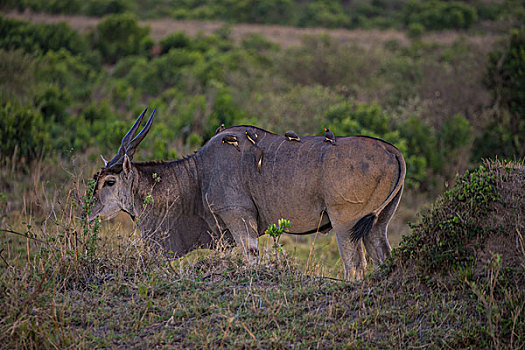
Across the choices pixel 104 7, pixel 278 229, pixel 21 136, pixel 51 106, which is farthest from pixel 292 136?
pixel 104 7

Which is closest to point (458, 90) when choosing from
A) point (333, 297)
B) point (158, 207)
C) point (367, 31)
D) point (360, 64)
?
point (360, 64)

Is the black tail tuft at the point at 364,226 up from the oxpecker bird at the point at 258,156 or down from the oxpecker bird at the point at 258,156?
down

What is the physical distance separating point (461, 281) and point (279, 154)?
7.66 feet

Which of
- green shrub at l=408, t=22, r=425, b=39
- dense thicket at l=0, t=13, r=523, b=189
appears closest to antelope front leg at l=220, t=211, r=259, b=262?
dense thicket at l=0, t=13, r=523, b=189

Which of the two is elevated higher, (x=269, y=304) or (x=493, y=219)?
(x=493, y=219)

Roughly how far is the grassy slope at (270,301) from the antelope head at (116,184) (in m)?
0.86

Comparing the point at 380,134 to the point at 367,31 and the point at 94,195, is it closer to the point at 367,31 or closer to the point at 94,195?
the point at 94,195

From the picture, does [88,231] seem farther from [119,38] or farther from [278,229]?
[119,38]

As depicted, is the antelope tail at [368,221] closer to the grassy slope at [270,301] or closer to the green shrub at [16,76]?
the grassy slope at [270,301]

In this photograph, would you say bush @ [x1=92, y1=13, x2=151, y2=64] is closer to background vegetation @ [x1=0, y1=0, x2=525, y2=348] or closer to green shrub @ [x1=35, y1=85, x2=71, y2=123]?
background vegetation @ [x1=0, y1=0, x2=525, y2=348]

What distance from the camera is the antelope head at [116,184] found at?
6.03 metres

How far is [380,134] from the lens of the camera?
1235cm

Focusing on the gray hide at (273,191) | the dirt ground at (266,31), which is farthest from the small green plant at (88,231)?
the dirt ground at (266,31)

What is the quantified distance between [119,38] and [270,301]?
2433cm
